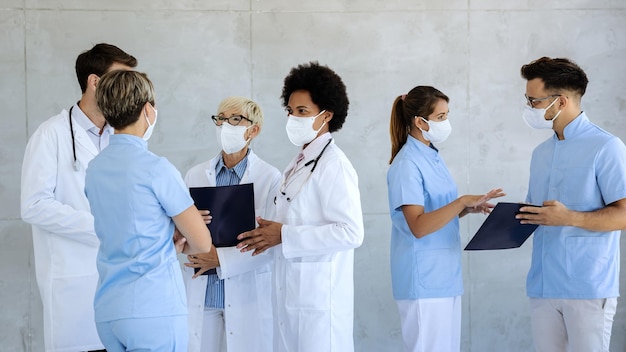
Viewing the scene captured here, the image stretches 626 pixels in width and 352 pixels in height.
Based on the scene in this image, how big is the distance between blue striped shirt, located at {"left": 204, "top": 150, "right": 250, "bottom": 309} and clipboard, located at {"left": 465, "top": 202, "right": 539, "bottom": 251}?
1099 mm

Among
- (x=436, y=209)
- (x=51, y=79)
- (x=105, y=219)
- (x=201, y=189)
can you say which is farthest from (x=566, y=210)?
(x=51, y=79)

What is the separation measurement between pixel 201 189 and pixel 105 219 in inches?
30.2

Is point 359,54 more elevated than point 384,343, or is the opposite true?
point 359,54

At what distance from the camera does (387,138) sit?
5.07 meters

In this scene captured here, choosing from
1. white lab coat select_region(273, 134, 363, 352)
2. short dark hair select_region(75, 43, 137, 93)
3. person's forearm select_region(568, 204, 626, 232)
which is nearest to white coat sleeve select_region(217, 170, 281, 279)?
white lab coat select_region(273, 134, 363, 352)

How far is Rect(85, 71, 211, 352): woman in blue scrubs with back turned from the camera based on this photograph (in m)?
2.51

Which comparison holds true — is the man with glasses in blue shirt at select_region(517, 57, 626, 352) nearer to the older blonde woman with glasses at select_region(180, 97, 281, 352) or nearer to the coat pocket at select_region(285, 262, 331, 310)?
the coat pocket at select_region(285, 262, 331, 310)

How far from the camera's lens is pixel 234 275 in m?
3.47

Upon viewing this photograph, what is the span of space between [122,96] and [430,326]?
175 cm

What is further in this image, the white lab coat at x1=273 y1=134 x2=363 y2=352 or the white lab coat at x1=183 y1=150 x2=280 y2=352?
the white lab coat at x1=183 y1=150 x2=280 y2=352

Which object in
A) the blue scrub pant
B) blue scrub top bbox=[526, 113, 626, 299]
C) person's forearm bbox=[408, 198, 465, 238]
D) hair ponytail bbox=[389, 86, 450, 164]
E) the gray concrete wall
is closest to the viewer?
the blue scrub pant

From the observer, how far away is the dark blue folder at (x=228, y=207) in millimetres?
3264

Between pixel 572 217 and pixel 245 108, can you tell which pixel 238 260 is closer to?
pixel 245 108

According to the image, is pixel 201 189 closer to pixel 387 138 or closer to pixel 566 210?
pixel 566 210
